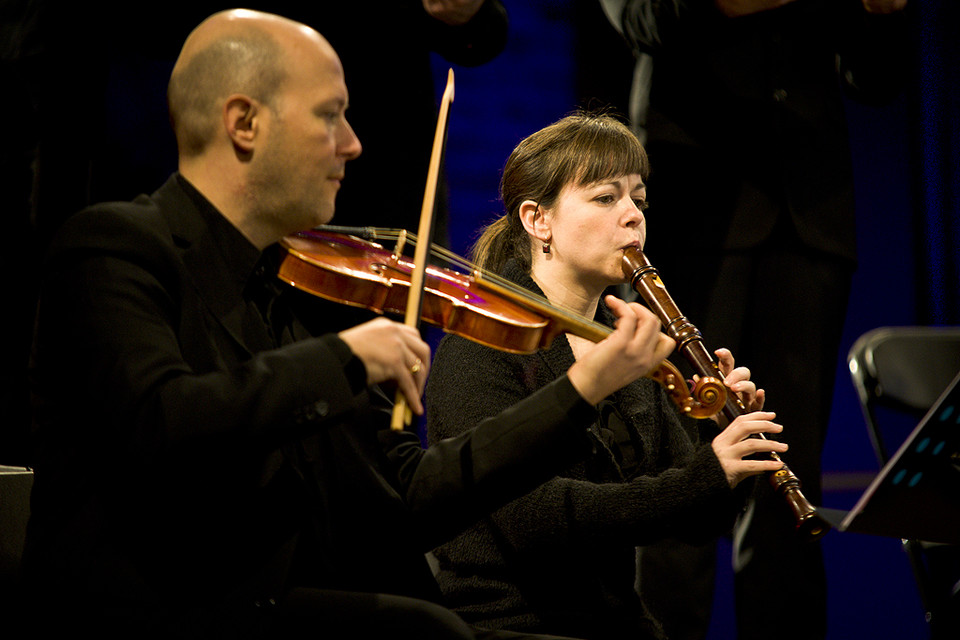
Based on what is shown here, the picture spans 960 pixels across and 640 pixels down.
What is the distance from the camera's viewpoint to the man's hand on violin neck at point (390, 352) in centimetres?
109

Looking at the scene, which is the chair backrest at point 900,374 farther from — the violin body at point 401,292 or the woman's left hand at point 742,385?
the violin body at point 401,292

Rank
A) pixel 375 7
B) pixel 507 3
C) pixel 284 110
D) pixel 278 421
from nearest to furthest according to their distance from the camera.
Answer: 1. pixel 278 421
2. pixel 284 110
3. pixel 375 7
4. pixel 507 3

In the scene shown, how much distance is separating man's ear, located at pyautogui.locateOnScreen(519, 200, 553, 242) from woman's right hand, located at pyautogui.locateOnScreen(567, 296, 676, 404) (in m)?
0.66

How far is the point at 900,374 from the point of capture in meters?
1.89

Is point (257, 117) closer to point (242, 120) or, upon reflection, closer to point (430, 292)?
point (242, 120)

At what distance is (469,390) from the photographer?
5.53 ft

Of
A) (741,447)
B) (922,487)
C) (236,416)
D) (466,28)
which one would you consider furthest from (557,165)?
(236,416)

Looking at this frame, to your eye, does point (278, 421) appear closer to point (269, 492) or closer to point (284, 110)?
point (269, 492)

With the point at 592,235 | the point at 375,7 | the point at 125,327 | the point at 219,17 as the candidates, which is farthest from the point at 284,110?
the point at 375,7

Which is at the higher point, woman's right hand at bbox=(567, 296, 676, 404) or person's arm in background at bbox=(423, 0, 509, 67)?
person's arm in background at bbox=(423, 0, 509, 67)

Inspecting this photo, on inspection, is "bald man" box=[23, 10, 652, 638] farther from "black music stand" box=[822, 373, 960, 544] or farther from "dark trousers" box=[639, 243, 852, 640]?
"dark trousers" box=[639, 243, 852, 640]

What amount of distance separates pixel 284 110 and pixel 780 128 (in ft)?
4.93

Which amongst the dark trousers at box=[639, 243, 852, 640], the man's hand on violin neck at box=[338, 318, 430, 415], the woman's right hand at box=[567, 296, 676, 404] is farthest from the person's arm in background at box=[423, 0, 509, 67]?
the man's hand on violin neck at box=[338, 318, 430, 415]

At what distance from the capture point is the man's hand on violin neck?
1088 millimetres
